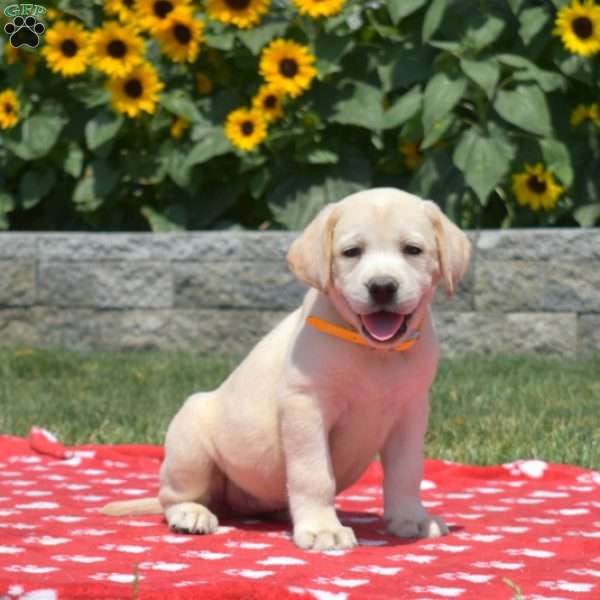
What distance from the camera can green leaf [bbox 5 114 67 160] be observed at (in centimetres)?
748

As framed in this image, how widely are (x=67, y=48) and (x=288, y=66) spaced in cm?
125

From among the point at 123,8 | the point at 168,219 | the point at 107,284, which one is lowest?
the point at 107,284

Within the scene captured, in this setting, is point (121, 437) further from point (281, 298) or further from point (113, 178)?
point (113, 178)

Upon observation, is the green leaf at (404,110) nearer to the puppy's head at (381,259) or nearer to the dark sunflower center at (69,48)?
the dark sunflower center at (69,48)

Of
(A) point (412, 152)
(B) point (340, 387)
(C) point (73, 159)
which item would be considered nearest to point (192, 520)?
(B) point (340, 387)

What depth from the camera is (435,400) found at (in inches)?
216

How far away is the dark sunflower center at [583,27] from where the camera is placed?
6676 mm

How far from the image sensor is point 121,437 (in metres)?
5.12

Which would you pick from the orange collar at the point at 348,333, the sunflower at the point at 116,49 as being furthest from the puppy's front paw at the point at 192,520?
the sunflower at the point at 116,49

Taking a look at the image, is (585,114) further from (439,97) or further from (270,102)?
(270,102)

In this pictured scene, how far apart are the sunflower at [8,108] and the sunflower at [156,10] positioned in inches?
34.5

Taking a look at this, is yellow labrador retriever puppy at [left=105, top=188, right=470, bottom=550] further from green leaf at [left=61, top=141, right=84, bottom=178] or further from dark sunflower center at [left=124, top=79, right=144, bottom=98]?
green leaf at [left=61, top=141, right=84, bottom=178]

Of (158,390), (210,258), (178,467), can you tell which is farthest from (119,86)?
(178,467)

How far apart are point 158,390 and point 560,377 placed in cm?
174
